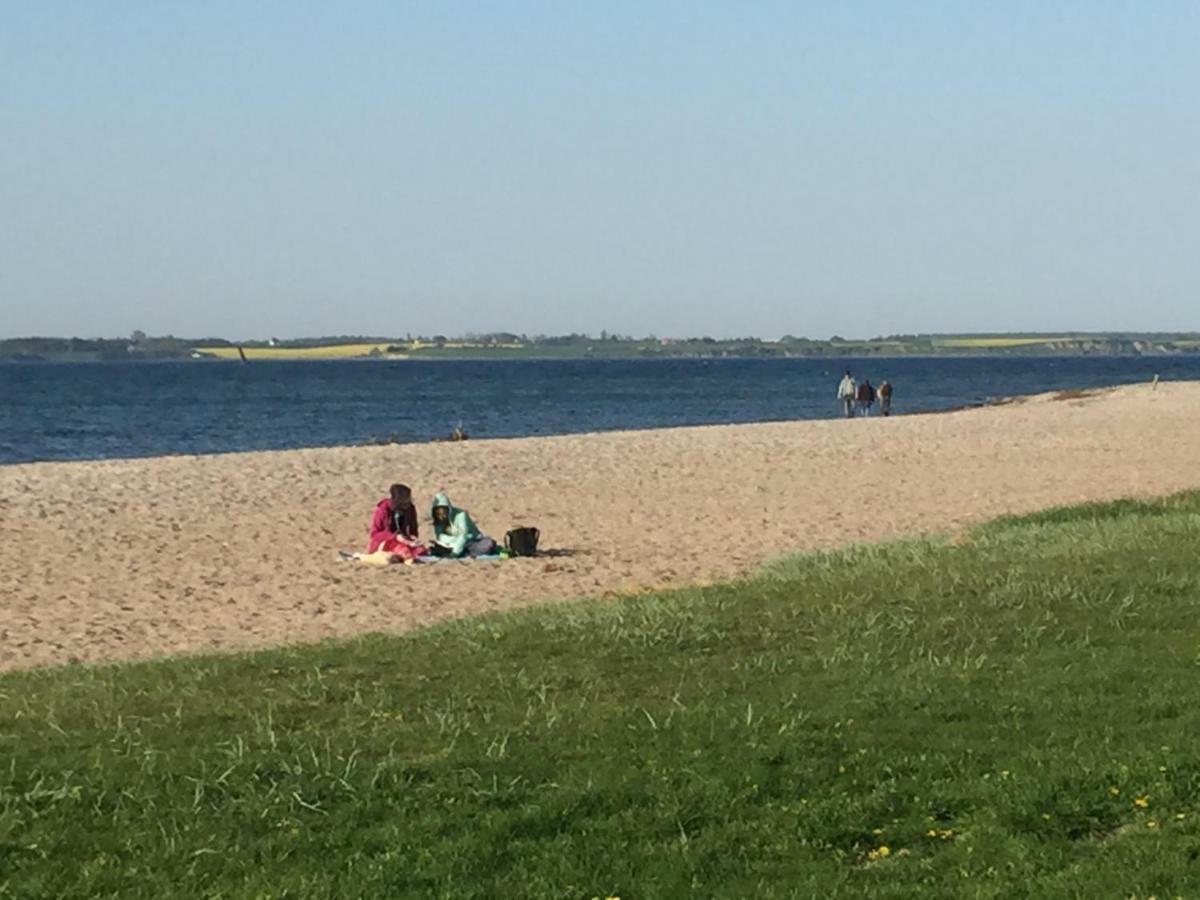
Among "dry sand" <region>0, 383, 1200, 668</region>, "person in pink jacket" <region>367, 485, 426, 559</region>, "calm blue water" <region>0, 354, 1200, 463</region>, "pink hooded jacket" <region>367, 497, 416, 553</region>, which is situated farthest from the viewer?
"calm blue water" <region>0, 354, 1200, 463</region>

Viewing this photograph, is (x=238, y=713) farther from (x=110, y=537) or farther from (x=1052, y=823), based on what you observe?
(x=110, y=537)

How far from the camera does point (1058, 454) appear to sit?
121 ft

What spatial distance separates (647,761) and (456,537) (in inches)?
522

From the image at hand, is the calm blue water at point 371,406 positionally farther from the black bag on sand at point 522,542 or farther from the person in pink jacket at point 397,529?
the black bag on sand at point 522,542

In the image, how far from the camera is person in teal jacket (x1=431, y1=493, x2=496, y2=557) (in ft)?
68.9

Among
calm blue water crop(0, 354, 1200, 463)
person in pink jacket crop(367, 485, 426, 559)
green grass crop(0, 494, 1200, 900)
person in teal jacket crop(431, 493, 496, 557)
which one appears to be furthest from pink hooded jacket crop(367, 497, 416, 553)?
calm blue water crop(0, 354, 1200, 463)

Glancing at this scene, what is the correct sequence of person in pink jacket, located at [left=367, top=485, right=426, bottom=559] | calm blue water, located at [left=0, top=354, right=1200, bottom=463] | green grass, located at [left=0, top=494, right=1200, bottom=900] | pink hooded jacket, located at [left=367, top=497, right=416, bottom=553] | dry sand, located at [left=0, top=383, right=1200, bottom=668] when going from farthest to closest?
calm blue water, located at [left=0, top=354, right=1200, bottom=463]
pink hooded jacket, located at [left=367, top=497, right=416, bottom=553]
person in pink jacket, located at [left=367, top=485, right=426, bottom=559]
dry sand, located at [left=0, top=383, right=1200, bottom=668]
green grass, located at [left=0, top=494, right=1200, bottom=900]

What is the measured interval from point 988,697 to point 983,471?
80.8 feet

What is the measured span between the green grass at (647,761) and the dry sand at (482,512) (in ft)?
16.4

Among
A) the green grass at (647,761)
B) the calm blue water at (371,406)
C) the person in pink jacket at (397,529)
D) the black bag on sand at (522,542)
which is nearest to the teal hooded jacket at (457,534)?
the person in pink jacket at (397,529)

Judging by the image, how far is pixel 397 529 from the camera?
21266 millimetres

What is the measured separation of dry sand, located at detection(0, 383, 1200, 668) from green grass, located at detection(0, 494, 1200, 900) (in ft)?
16.4

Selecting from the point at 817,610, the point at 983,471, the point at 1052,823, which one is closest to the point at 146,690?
the point at 817,610

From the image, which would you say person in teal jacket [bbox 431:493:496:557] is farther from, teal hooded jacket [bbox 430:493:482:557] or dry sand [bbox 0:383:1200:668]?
dry sand [bbox 0:383:1200:668]
